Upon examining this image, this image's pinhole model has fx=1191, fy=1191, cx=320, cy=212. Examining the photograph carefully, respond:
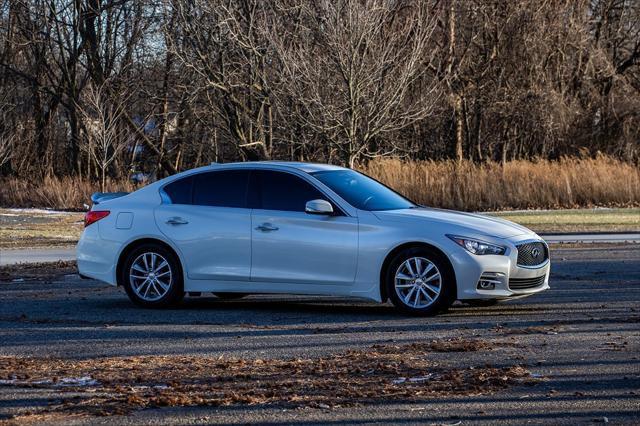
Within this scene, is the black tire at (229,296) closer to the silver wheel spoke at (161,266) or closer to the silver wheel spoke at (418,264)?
the silver wheel spoke at (161,266)

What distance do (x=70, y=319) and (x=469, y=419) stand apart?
6.08m

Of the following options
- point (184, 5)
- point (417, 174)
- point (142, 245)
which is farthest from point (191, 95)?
point (142, 245)

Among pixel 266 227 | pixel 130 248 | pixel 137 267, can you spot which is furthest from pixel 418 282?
pixel 130 248

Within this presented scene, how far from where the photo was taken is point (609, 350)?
29.1 ft

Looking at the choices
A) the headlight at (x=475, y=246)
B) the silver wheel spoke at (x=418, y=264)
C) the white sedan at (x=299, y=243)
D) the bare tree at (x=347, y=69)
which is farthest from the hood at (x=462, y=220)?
the bare tree at (x=347, y=69)

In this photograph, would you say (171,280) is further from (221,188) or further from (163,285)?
(221,188)

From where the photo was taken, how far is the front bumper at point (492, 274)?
11.1 m

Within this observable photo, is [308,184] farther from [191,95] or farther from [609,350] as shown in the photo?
[191,95]

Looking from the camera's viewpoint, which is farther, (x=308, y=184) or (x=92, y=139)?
(x=92, y=139)

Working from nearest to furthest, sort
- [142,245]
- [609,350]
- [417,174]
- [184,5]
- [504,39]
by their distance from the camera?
[609,350] < [142,245] < [417,174] < [184,5] < [504,39]

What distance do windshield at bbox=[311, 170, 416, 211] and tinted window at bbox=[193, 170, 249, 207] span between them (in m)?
0.76

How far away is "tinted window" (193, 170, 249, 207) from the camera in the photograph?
12.3 meters

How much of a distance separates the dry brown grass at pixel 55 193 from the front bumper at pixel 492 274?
30.8 m

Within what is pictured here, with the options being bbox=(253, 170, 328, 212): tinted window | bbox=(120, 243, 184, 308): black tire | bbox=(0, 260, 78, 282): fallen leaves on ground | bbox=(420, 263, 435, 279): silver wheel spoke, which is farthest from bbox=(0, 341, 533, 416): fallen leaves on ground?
bbox=(0, 260, 78, 282): fallen leaves on ground
